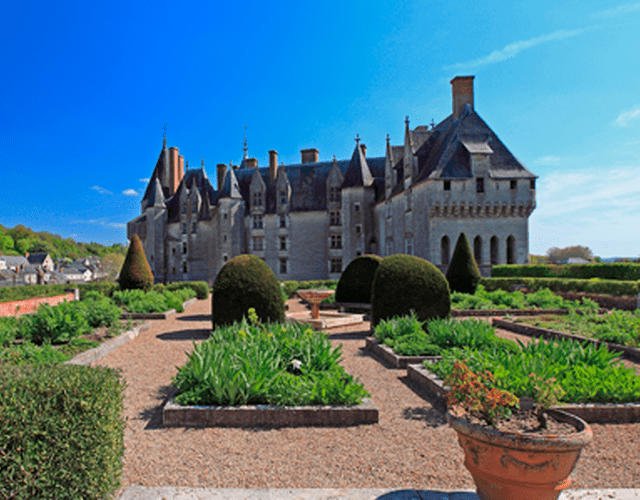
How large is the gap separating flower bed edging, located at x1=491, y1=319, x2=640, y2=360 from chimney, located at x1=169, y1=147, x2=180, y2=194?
127 ft

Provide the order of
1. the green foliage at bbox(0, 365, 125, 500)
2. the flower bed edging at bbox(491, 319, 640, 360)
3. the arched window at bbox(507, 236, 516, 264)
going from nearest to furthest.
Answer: the green foliage at bbox(0, 365, 125, 500) < the flower bed edging at bbox(491, 319, 640, 360) < the arched window at bbox(507, 236, 516, 264)

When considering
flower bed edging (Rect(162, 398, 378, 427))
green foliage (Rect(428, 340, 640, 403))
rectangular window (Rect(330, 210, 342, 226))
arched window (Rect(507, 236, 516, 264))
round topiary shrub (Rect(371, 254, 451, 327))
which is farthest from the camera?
rectangular window (Rect(330, 210, 342, 226))

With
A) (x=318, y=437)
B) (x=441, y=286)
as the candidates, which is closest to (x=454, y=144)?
(x=441, y=286)

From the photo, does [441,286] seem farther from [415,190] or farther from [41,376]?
[415,190]

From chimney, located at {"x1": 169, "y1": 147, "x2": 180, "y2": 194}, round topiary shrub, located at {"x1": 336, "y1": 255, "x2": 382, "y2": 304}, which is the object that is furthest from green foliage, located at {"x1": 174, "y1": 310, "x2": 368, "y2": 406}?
chimney, located at {"x1": 169, "y1": 147, "x2": 180, "y2": 194}

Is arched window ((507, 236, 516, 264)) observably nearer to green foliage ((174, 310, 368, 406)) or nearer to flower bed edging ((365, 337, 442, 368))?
flower bed edging ((365, 337, 442, 368))

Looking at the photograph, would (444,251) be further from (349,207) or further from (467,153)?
(349,207)

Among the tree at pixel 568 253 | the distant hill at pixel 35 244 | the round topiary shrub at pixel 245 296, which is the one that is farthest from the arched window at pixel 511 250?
the distant hill at pixel 35 244

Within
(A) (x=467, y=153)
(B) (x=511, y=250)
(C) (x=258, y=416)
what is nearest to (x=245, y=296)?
(C) (x=258, y=416)

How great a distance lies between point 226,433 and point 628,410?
471cm

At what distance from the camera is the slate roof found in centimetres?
2803

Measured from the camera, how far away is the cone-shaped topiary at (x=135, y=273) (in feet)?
63.5

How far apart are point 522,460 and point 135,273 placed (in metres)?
19.2

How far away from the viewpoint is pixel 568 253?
79812 millimetres
